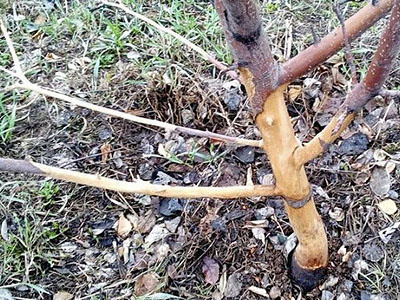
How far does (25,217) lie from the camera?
135cm

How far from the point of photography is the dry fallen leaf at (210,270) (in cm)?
124

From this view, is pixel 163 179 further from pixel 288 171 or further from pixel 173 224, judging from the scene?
pixel 288 171

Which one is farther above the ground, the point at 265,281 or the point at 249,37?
the point at 249,37

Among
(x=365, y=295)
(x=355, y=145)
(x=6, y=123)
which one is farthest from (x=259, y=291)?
(x=6, y=123)

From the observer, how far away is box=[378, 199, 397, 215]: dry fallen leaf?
1.25 meters

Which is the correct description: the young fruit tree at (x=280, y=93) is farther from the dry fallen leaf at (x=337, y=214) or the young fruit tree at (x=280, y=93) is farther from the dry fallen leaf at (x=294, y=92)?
the dry fallen leaf at (x=294, y=92)

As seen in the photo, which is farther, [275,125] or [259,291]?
[259,291]

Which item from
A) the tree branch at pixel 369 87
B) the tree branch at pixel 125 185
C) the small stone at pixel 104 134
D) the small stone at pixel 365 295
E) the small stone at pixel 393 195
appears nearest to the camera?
the tree branch at pixel 369 87

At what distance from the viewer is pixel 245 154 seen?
139cm

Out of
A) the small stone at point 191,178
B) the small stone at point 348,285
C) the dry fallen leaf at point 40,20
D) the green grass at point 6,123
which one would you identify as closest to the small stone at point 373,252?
the small stone at point 348,285

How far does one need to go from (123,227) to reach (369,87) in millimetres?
793

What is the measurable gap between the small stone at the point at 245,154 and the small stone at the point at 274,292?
1.15ft

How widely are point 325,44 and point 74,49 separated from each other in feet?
3.72

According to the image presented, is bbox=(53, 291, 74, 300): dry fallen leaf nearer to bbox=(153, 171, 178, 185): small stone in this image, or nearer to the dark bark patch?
bbox=(153, 171, 178, 185): small stone
